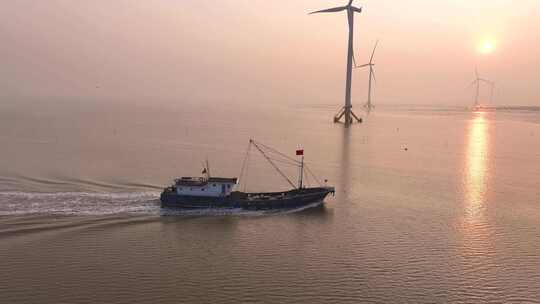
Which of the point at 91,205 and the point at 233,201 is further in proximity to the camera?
the point at 233,201

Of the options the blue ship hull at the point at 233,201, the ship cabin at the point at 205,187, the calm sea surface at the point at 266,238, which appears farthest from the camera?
the ship cabin at the point at 205,187

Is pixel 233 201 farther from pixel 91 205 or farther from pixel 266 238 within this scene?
pixel 91 205

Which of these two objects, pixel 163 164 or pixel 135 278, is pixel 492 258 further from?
pixel 163 164

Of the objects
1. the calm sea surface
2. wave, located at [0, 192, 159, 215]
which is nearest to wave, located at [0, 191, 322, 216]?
wave, located at [0, 192, 159, 215]

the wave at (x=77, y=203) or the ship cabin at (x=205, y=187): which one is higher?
the ship cabin at (x=205, y=187)

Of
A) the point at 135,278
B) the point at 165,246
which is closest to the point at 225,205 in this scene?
the point at 165,246

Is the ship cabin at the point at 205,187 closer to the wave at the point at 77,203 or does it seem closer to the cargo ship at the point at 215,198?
the cargo ship at the point at 215,198

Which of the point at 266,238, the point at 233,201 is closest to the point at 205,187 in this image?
the point at 233,201

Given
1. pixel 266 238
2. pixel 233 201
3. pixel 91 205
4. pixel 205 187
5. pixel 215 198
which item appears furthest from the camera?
pixel 205 187

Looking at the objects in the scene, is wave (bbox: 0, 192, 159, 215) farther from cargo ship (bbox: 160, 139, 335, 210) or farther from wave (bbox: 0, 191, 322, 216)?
cargo ship (bbox: 160, 139, 335, 210)

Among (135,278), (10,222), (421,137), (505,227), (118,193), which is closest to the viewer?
(135,278)

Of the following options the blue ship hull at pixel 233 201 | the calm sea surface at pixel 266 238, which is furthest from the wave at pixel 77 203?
the blue ship hull at pixel 233 201
